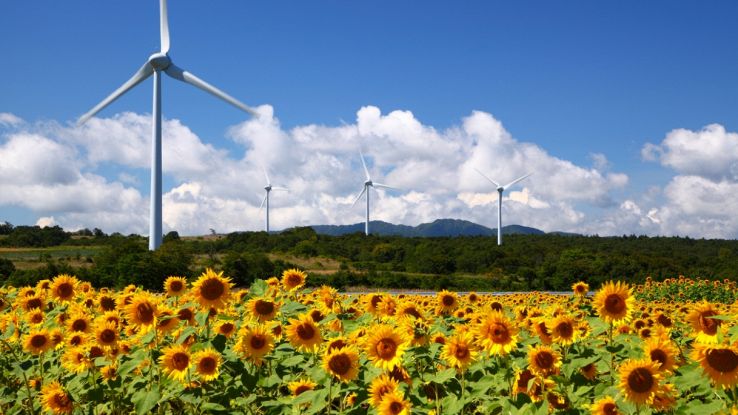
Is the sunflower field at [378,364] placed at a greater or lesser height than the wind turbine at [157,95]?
lesser

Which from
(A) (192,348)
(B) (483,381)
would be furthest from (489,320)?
(A) (192,348)

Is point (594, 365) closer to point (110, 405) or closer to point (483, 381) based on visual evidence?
point (483, 381)

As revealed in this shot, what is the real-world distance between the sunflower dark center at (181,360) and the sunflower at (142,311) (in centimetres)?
57

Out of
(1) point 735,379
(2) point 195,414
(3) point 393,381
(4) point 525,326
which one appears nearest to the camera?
(1) point 735,379

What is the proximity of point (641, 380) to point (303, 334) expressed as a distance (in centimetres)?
236

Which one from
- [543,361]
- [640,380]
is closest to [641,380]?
[640,380]

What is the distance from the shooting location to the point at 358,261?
72750mm

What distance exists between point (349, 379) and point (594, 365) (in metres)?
2.10

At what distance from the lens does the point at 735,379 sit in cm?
388

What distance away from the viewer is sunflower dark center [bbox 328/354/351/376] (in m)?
4.25

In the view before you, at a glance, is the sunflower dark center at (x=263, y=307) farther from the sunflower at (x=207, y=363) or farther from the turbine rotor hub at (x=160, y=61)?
the turbine rotor hub at (x=160, y=61)

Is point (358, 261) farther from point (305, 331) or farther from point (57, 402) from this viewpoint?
point (305, 331)

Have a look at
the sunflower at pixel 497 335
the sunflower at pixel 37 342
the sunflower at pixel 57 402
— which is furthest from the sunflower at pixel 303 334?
the sunflower at pixel 37 342

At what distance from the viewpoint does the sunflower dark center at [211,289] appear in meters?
5.21
